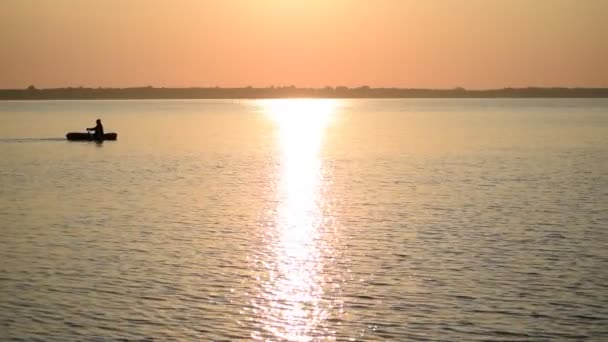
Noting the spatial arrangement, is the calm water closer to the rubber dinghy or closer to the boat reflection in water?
the boat reflection in water

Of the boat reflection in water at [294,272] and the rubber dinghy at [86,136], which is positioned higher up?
the boat reflection in water at [294,272]

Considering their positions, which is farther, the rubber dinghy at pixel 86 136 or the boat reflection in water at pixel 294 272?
the rubber dinghy at pixel 86 136

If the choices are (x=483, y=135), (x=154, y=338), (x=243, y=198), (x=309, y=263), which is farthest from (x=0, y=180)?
(x=483, y=135)

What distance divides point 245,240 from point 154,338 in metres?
12.8

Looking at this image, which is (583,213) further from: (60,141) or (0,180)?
(60,141)

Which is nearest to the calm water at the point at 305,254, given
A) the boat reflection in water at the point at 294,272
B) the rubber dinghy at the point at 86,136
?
the boat reflection in water at the point at 294,272

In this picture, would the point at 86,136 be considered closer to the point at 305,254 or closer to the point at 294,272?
the point at 305,254

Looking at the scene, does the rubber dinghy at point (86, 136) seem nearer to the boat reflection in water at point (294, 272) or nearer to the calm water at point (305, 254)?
the calm water at point (305, 254)

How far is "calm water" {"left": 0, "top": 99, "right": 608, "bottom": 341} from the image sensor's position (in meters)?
21.8

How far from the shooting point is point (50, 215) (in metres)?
40.1

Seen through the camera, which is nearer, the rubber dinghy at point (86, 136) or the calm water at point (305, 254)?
the calm water at point (305, 254)

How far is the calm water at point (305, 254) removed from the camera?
21.8 m

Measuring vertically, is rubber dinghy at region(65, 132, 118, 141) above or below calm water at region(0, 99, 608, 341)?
below

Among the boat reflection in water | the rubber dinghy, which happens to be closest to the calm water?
the boat reflection in water
